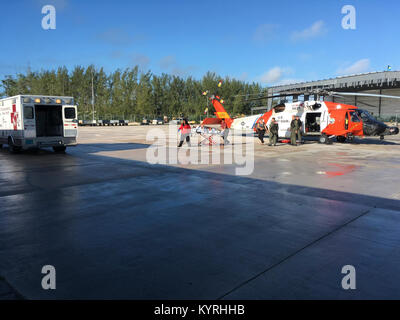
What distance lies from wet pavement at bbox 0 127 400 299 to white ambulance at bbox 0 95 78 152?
16.2 ft

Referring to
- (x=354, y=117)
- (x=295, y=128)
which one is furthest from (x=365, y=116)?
(x=295, y=128)

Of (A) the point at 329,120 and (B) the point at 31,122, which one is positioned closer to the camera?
(B) the point at 31,122

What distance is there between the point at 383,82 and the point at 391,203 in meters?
49.0

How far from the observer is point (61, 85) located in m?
67.3

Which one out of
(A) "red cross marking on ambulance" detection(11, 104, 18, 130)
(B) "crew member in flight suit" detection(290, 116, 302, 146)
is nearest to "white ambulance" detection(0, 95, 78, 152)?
(A) "red cross marking on ambulance" detection(11, 104, 18, 130)

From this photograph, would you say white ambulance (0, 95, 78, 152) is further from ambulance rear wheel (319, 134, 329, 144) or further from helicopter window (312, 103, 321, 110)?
ambulance rear wheel (319, 134, 329, 144)

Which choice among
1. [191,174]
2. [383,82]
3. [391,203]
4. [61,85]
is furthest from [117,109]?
[391,203]

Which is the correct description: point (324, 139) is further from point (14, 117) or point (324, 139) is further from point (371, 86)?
point (371, 86)

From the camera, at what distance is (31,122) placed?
12906mm

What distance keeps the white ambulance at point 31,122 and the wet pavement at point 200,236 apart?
4932 mm

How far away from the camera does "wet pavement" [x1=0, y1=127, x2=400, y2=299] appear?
9.88 ft

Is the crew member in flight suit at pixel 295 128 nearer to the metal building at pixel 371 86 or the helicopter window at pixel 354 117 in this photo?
the helicopter window at pixel 354 117

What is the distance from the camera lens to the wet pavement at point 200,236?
3.01 m

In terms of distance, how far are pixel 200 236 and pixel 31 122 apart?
37.8ft
